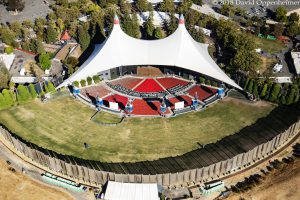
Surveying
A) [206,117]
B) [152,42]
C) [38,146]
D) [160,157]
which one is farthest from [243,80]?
[38,146]

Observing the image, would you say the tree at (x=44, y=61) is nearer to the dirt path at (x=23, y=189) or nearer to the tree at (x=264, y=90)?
the dirt path at (x=23, y=189)

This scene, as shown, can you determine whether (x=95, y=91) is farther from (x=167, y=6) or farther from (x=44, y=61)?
(x=167, y=6)

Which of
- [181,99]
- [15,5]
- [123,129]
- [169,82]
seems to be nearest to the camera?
[123,129]

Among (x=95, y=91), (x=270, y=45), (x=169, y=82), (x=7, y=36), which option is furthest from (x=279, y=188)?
(x=7, y=36)

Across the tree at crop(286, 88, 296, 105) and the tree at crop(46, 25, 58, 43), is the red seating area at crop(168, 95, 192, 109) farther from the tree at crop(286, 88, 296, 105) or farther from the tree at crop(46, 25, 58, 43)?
the tree at crop(46, 25, 58, 43)

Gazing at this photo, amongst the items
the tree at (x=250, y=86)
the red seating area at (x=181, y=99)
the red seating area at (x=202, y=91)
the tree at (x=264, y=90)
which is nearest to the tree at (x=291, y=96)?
the tree at (x=264, y=90)
